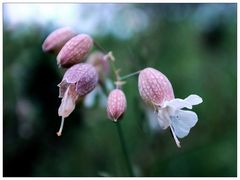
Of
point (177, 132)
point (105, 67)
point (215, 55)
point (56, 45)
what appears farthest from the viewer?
point (215, 55)

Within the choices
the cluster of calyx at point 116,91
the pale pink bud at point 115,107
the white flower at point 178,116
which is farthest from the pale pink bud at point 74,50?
the white flower at point 178,116

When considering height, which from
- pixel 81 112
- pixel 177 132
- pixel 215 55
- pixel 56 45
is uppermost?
pixel 56 45

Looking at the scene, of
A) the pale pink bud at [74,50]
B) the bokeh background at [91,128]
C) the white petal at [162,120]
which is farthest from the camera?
the bokeh background at [91,128]

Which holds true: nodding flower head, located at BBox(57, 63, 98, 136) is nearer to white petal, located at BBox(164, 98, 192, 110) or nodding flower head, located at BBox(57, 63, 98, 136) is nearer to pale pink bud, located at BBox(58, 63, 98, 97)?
pale pink bud, located at BBox(58, 63, 98, 97)

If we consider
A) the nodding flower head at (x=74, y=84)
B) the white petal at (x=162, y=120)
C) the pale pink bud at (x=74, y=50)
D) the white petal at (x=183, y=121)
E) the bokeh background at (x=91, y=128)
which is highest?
the pale pink bud at (x=74, y=50)

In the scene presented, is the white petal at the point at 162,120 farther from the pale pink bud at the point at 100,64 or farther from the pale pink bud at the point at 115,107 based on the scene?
the pale pink bud at the point at 100,64

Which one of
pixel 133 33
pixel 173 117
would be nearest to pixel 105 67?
pixel 173 117

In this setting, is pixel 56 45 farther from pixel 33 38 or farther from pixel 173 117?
pixel 33 38

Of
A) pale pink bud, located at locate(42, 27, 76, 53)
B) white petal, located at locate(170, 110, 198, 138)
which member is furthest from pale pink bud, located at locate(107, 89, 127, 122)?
pale pink bud, located at locate(42, 27, 76, 53)
